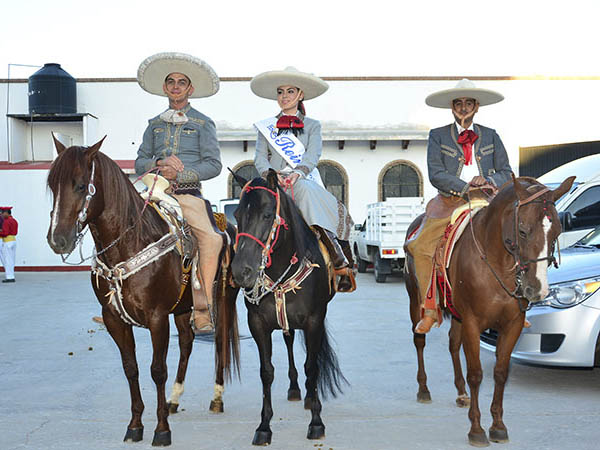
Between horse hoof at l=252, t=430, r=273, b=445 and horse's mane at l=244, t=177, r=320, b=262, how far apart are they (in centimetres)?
131

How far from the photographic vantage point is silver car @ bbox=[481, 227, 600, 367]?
5922mm

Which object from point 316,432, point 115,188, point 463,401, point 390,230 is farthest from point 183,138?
point 390,230

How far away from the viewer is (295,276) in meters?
5.05

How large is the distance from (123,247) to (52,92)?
25.2 m

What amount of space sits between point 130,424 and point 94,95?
2607cm

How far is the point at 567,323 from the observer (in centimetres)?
597

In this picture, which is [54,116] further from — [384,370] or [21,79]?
[384,370]

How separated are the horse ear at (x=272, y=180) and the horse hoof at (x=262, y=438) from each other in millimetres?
1753

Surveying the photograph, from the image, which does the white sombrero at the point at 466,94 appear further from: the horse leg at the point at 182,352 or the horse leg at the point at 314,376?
the horse leg at the point at 182,352

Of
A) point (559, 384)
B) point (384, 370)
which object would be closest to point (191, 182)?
point (384, 370)

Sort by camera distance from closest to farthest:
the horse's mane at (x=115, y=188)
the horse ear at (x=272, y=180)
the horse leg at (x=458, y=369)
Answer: the horse's mane at (x=115, y=188) → the horse ear at (x=272, y=180) → the horse leg at (x=458, y=369)

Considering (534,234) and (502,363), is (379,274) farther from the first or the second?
(534,234)

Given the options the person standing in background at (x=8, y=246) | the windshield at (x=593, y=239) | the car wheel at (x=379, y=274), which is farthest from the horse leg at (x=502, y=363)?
the person standing in background at (x=8, y=246)

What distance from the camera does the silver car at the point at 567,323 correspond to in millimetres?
5922
